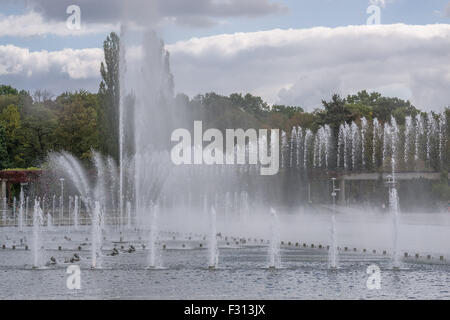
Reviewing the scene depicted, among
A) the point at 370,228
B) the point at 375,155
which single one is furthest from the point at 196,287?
the point at 375,155

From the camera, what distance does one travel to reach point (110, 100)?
6359 centimetres

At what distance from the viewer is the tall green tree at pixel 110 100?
206 feet

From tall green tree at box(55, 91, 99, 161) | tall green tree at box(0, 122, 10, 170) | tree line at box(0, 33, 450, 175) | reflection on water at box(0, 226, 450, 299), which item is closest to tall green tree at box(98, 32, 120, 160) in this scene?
tree line at box(0, 33, 450, 175)

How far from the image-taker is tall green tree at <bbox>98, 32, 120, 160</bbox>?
62906 millimetres

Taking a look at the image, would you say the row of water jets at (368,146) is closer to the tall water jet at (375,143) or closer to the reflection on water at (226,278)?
the tall water jet at (375,143)

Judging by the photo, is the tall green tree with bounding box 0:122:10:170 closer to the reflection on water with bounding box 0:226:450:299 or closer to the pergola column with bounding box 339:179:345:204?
the pergola column with bounding box 339:179:345:204

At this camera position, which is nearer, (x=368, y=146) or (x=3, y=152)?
(x=368, y=146)

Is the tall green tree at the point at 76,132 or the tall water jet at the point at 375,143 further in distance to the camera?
the tall green tree at the point at 76,132

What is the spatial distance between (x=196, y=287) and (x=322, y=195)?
173 feet

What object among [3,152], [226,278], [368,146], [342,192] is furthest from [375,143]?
[226,278]

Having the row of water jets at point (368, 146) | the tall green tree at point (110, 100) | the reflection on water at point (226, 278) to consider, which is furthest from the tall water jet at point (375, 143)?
the reflection on water at point (226, 278)

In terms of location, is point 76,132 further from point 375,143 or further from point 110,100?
point 375,143

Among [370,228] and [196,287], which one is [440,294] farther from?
[370,228]
